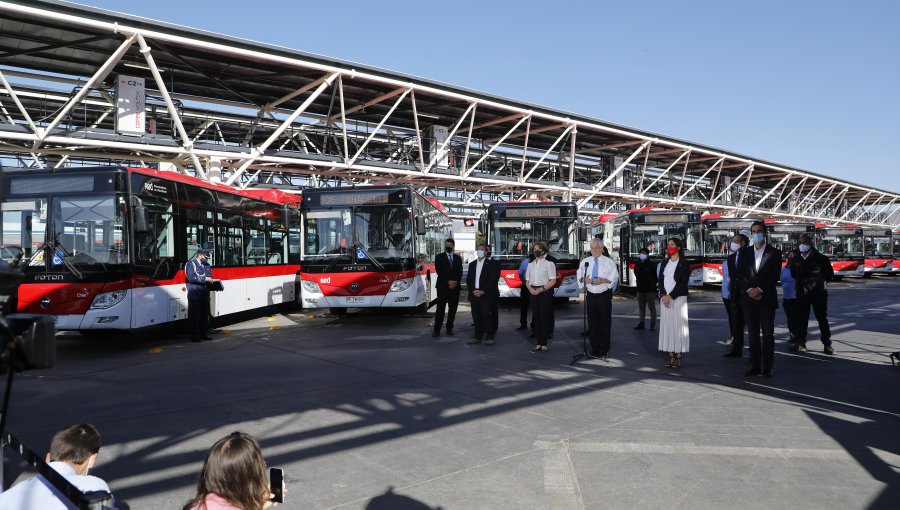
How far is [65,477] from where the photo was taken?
242 centimetres

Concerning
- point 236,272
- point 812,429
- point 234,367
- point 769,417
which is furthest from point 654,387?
point 236,272

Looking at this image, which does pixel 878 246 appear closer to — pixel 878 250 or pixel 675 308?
pixel 878 250

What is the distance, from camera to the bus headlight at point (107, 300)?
30.1 feet

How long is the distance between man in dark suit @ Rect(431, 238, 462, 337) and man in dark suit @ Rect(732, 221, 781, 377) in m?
5.23

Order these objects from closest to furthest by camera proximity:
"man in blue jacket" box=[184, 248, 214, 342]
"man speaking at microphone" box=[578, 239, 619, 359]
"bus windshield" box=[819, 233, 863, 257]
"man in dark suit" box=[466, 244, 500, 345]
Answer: "man speaking at microphone" box=[578, 239, 619, 359] → "man in dark suit" box=[466, 244, 500, 345] → "man in blue jacket" box=[184, 248, 214, 342] → "bus windshield" box=[819, 233, 863, 257]

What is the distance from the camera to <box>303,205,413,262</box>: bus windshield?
1311 centimetres

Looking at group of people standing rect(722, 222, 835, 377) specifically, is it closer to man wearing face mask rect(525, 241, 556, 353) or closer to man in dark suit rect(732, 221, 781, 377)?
man in dark suit rect(732, 221, 781, 377)

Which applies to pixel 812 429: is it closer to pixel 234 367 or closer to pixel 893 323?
pixel 234 367

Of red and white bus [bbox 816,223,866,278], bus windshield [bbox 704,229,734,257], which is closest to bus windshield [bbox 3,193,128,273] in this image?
bus windshield [bbox 704,229,734,257]

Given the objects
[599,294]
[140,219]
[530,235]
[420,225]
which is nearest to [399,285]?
[420,225]

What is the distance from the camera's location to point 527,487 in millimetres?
4066

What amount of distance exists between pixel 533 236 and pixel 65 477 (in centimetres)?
1508

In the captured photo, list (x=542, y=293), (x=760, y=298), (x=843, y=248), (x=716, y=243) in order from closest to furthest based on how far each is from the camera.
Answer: (x=760, y=298)
(x=542, y=293)
(x=716, y=243)
(x=843, y=248)

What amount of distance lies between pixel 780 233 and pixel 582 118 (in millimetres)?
11023
